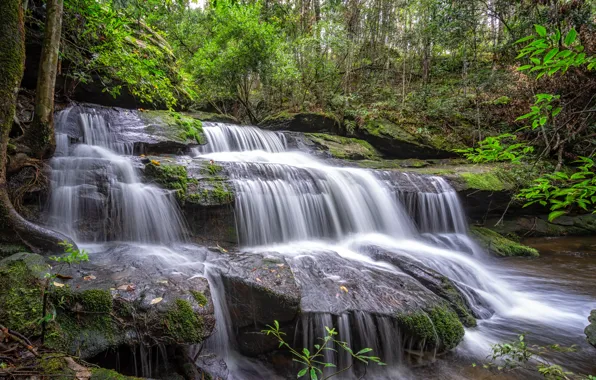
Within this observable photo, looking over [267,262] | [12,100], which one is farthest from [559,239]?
[12,100]

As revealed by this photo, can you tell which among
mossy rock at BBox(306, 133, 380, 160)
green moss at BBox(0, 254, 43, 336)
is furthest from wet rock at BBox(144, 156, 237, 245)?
mossy rock at BBox(306, 133, 380, 160)

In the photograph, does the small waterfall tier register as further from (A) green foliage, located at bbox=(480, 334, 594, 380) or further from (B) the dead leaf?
(A) green foliage, located at bbox=(480, 334, 594, 380)

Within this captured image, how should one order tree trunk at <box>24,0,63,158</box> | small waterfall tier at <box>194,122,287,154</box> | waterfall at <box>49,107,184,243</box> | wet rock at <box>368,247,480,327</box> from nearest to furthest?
tree trunk at <box>24,0,63,158</box>
wet rock at <box>368,247,480,327</box>
waterfall at <box>49,107,184,243</box>
small waterfall tier at <box>194,122,287,154</box>

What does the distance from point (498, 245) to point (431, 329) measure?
5.65 m

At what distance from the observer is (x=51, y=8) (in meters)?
4.00

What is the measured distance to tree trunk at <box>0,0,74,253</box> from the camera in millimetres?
3160

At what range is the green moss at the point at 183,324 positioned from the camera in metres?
2.67

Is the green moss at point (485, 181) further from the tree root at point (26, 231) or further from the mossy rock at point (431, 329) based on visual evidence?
the tree root at point (26, 231)

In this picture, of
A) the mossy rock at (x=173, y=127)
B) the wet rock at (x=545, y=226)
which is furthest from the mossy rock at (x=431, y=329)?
the wet rock at (x=545, y=226)

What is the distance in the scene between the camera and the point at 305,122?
474 inches

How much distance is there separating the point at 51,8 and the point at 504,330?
24.7 ft

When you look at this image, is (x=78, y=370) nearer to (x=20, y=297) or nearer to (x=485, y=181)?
(x=20, y=297)

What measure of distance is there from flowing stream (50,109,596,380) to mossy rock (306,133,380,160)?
2.37 meters

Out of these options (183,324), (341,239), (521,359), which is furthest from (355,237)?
(183,324)
